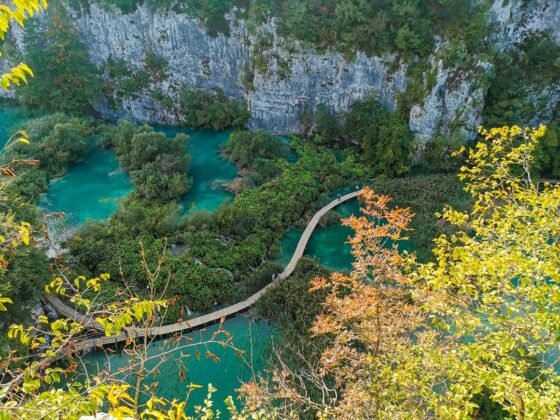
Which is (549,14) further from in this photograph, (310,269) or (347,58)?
(310,269)

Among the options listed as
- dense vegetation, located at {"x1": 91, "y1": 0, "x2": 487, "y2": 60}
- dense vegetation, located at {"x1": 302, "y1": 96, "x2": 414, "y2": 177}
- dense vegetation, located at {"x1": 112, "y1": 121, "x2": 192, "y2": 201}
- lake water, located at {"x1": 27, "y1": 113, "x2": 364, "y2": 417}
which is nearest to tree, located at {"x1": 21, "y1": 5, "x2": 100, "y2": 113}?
lake water, located at {"x1": 27, "y1": 113, "x2": 364, "y2": 417}

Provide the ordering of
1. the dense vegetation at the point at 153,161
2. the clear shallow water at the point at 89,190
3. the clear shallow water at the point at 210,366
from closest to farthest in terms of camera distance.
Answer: the clear shallow water at the point at 210,366
the clear shallow water at the point at 89,190
the dense vegetation at the point at 153,161

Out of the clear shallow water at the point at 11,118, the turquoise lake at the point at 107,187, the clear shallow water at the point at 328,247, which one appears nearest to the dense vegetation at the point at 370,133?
the clear shallow water at the point at 328,247

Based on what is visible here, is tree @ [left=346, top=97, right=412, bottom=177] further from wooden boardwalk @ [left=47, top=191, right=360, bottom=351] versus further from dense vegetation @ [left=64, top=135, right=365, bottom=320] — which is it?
wooden boardwalk @ [left=47, top=191, right=360, bottom=351]

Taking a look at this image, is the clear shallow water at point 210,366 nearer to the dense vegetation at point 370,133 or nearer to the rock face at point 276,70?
the dense vegetation at point 370,133

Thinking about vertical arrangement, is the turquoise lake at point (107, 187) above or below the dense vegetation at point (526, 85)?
Answer: below
